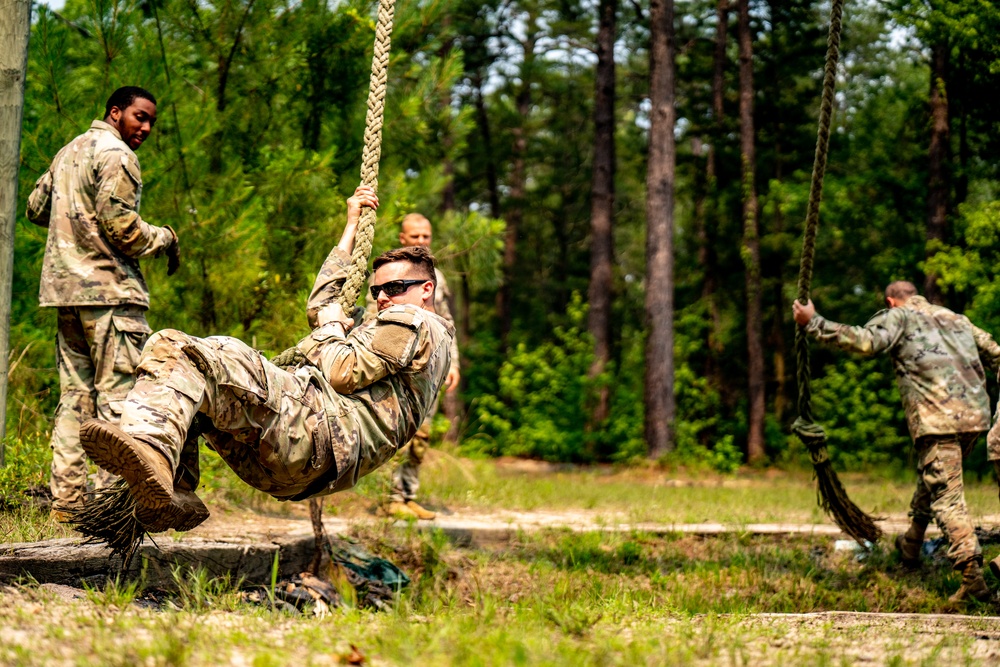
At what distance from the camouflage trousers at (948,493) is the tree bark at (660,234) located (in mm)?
12161

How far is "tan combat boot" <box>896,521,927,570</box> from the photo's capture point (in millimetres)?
7941

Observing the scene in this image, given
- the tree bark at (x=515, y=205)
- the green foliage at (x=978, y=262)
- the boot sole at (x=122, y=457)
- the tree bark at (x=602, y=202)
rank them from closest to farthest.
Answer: the boot sole at (x=122, y=457) → the green foliage at (x=978, y=262) → the tree bark at (x=602, y=202) → the tree bark at (x=515, y=205)

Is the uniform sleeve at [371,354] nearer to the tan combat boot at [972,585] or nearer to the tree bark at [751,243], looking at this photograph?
the tan combat boot at [972,585]

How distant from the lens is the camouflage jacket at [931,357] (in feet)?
24.4

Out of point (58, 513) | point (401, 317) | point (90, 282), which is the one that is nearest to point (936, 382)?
point (401, 317)

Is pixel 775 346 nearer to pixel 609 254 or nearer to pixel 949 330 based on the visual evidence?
pixel 609 254

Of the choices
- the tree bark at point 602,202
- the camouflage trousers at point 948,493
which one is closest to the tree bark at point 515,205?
the tree bark at point 602,202

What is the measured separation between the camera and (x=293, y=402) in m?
4.44

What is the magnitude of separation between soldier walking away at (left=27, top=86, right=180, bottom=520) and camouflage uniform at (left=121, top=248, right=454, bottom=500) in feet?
5.36

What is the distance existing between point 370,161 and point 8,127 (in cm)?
238

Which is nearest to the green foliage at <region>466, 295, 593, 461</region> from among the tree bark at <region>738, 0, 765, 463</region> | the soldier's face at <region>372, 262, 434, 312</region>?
the tree bark at <region>738, 0, 765, 463</region>

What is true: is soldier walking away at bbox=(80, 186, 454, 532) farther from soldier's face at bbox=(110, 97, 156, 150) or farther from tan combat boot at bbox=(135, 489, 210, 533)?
soldier's face at bbox=(110, 97, 156, 150)

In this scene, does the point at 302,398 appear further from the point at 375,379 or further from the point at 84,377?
the point at 84,377

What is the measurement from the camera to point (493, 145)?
102 ft
